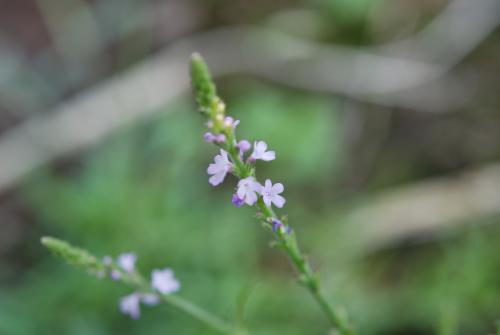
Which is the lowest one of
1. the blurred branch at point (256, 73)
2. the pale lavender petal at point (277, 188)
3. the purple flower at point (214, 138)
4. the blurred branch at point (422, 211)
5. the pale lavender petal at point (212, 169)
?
the pale lavender petal at point (212, 169)

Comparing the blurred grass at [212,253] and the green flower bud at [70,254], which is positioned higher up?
the blurred grass at [212,253]

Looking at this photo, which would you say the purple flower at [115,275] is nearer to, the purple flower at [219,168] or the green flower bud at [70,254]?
the green flower bud at [70,254]

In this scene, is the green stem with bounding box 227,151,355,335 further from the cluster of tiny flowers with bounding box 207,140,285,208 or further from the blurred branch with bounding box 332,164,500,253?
the blurred branch with bounding box 332,164,500,253

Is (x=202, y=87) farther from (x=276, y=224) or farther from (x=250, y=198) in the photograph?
(x=276, y=224)

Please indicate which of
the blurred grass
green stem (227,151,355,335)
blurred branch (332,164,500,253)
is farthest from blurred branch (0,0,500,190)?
green stem (227,151,355,335)

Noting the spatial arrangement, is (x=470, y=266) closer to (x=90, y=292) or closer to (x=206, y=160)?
(x=206, y=160)

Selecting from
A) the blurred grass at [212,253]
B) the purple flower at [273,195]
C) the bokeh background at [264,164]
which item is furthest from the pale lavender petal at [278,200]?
the bokeh background at [264,164]

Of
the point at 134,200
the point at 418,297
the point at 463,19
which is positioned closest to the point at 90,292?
the point at 134,200
